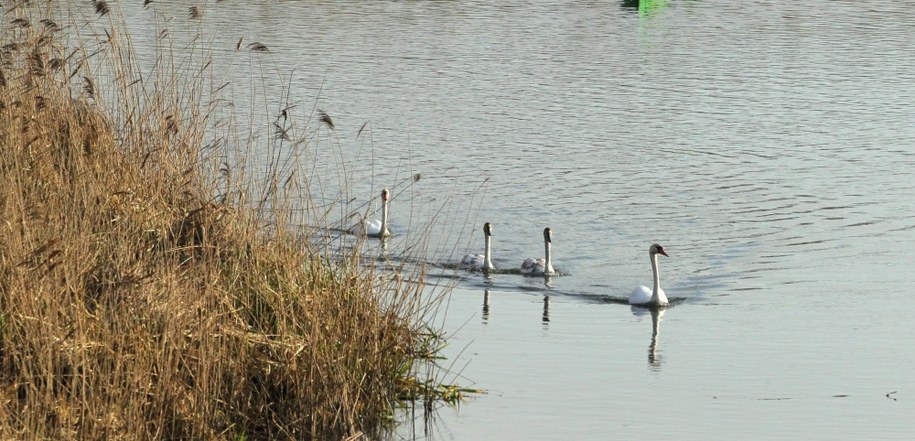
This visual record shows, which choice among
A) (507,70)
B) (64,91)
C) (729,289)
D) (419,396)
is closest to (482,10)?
(507,70)

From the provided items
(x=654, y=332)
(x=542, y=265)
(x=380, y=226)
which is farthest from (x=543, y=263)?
(x=654, y=332)

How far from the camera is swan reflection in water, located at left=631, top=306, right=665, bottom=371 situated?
11.2 metres

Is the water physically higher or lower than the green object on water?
higher

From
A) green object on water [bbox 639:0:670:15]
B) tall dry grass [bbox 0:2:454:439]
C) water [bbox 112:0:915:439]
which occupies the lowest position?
green object on water [bbox 639:0:670:15]

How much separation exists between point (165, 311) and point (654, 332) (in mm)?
6175

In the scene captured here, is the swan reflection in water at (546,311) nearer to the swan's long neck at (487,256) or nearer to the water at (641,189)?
the water at (641,189)

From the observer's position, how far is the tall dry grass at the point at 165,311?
6.93 metres

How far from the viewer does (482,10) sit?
38.7 meters

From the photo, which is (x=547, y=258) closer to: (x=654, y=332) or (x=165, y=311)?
(x=654, y=332)

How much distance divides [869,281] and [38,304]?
31.5 ft

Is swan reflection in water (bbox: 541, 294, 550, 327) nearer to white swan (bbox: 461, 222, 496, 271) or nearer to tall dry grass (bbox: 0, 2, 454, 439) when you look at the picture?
white swan (bbox: 461, 222, 496, 271)

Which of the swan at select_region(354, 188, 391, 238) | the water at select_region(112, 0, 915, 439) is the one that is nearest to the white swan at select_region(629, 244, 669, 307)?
the water at select_region(112, 0, 915, 439)

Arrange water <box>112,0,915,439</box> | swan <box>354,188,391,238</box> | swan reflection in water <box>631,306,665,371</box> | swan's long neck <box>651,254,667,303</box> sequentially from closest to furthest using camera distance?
1. water <box>112,0,915,439</box>
2. swan reflection in water <box>631,306,665,371</box>
3. swan's long neck <box>651,254,667,303</box>
4. swan <box>354,188,391,238</box>

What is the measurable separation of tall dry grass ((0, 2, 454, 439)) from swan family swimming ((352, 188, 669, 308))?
13.7 feet
